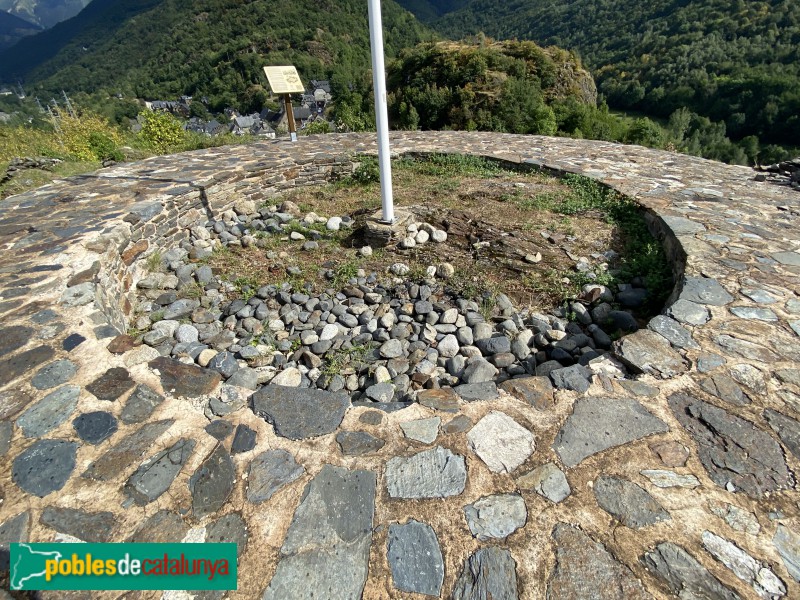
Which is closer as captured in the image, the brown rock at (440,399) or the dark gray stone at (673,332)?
the brown rock at (440,399)

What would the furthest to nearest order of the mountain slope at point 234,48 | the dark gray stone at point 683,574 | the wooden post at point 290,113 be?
the mountain slope at point 234,48
the wooden post at point 290,113
the dark gray stone at point 683,574

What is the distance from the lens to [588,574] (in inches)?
52.8

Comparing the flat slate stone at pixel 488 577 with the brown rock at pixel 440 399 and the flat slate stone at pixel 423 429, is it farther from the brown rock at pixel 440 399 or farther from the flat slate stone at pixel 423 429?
the brown rock at pixel 440 399

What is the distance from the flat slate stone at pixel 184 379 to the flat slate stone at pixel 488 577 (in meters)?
1.57

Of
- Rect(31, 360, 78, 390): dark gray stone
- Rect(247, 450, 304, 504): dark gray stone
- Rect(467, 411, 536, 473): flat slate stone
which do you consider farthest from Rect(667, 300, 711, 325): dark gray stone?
Rect(31, 360, 78, 390): dark gray stone

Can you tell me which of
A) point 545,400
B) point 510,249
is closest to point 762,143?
point 510,249

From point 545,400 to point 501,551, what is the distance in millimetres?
849

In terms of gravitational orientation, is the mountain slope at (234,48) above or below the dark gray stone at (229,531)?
above

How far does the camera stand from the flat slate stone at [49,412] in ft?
6.22

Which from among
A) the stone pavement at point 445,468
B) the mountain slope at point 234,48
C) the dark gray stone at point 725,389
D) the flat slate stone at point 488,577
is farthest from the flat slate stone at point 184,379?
the mountain slope at point 234,48

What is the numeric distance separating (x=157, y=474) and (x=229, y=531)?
1.51 feet

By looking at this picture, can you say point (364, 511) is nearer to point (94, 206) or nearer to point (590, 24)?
point (94, 206)

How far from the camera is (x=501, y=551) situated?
142 cm

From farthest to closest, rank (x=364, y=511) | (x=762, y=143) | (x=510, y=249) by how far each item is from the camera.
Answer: (x=762, y=143)
(x=510, y=249)
(x=364, y=511)
